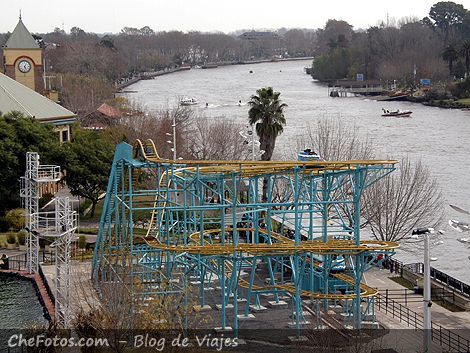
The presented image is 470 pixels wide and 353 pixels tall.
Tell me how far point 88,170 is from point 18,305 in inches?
613

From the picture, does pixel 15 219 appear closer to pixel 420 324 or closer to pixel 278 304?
pixel 278 304

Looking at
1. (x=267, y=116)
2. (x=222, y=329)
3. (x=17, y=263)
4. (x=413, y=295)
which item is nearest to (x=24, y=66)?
(x=267, y=116)

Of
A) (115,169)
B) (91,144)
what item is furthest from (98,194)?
(115,169)

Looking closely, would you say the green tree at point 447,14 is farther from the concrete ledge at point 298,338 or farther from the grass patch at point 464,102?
the concrete ledge at point 298,338

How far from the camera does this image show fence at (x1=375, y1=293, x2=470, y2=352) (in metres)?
23.7

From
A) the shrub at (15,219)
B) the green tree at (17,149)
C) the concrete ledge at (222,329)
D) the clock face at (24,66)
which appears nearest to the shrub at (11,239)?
the shrub at (15,219)

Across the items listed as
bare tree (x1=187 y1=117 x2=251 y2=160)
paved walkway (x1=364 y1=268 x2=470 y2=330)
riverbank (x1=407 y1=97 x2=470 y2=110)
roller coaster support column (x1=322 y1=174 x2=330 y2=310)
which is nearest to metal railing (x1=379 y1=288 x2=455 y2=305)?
paved walkway (x1=364 y1=268 x2=470 y2=330)

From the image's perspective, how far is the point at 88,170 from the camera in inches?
1790

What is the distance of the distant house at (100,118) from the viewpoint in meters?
75.6

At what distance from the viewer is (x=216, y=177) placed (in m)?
29.5

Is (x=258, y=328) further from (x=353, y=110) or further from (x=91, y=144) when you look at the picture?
(x=353, y=110)

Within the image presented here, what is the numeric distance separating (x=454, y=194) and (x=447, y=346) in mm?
29717

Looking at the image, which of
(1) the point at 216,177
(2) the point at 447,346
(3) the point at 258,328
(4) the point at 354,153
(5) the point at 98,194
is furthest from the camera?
(4) the point at 354,153

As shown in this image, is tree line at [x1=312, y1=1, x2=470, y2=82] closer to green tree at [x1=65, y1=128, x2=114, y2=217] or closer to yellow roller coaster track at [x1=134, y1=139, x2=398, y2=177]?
green tree at [x1=65, y1=128, x2=114, y2=217]
